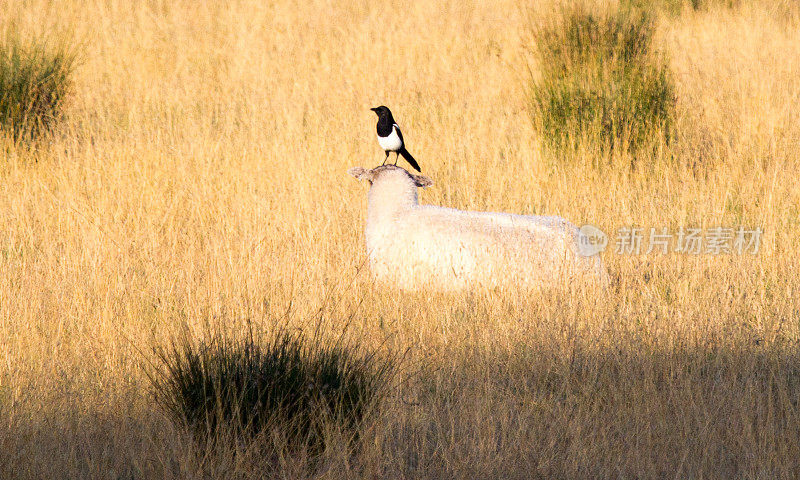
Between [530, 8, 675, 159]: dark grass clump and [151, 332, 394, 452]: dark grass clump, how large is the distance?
4230mm

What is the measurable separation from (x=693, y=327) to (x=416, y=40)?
875 centimetres

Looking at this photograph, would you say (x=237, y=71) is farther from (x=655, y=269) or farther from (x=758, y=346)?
(x=758, y=346)

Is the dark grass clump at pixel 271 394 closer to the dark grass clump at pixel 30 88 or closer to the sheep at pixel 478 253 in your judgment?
the sheep at pixel 478 253

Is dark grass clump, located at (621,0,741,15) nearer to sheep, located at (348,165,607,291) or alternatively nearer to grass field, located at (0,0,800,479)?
grass field, located at (0,0,800,479)

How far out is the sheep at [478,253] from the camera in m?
4.24

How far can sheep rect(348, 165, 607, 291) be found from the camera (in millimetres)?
4242

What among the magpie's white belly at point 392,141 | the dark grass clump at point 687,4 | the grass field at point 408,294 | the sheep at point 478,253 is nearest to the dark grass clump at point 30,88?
the grass field at point 408,294

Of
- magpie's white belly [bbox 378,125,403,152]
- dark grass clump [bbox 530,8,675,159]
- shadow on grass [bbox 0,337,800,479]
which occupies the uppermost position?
dark grass clump [bbox 530,8,675,159]

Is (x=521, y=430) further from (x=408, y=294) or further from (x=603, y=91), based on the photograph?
(x=603, y=91)

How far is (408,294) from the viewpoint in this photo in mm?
4371

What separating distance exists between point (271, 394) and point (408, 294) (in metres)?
1.53

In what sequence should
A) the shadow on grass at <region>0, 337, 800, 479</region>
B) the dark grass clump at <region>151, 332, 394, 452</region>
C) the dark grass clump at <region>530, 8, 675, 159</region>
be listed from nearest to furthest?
the shadow on grass at <region>0, 337, 800, 479</region> → the dark grass clump at <region>151, 332, 394, 452</region> → the dark grass clump at <region>530, 8, 675, 159</region>

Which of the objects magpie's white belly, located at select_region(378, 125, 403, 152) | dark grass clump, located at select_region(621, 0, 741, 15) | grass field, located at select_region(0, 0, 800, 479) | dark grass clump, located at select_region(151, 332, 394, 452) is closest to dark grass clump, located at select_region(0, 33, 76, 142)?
grass field, located at select_region(0, 0, 800, 479)

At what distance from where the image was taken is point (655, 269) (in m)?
4.66
